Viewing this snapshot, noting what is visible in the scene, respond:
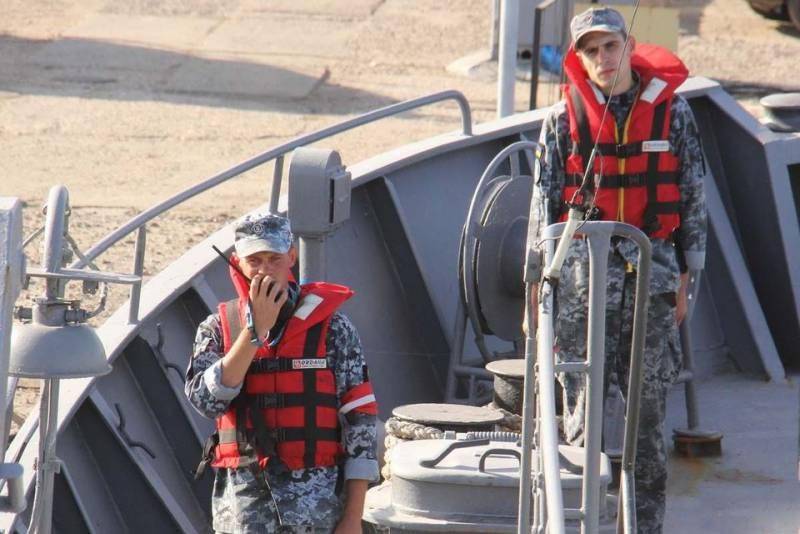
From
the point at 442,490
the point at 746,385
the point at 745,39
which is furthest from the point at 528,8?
the point at 442,490

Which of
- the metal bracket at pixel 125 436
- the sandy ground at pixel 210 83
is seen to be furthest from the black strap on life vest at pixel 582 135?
the sandy ground at pixel 210 83

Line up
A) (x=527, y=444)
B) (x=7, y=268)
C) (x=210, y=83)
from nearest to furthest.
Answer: (x=7, y=268), (x=527, y=444), (x=210, y=83)

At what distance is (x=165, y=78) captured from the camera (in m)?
17.3

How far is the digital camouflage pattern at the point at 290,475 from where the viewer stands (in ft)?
13.8

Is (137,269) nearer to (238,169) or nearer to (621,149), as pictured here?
(238,169)

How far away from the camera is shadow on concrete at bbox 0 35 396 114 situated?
16.6 meters

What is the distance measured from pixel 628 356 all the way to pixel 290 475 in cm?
146

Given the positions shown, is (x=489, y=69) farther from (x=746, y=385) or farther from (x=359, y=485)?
(x=359, y=485)

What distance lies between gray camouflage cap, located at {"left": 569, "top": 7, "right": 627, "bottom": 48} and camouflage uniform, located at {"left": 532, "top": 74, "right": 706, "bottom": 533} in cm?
26

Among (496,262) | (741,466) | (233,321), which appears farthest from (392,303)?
(233,321)

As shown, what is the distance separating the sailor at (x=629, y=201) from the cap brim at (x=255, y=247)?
133 centimetres

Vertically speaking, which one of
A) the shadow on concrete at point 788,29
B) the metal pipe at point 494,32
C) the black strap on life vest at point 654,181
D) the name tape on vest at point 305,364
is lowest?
the name tape on vest at point 305,364

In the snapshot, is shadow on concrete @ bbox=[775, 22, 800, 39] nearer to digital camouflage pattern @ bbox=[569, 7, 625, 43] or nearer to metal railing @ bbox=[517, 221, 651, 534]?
digital camouflage pattern @ bbox=[569, 7, 625, 43]

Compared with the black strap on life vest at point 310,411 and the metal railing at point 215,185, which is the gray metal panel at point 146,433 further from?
the black strap on life vest at point 310,411
